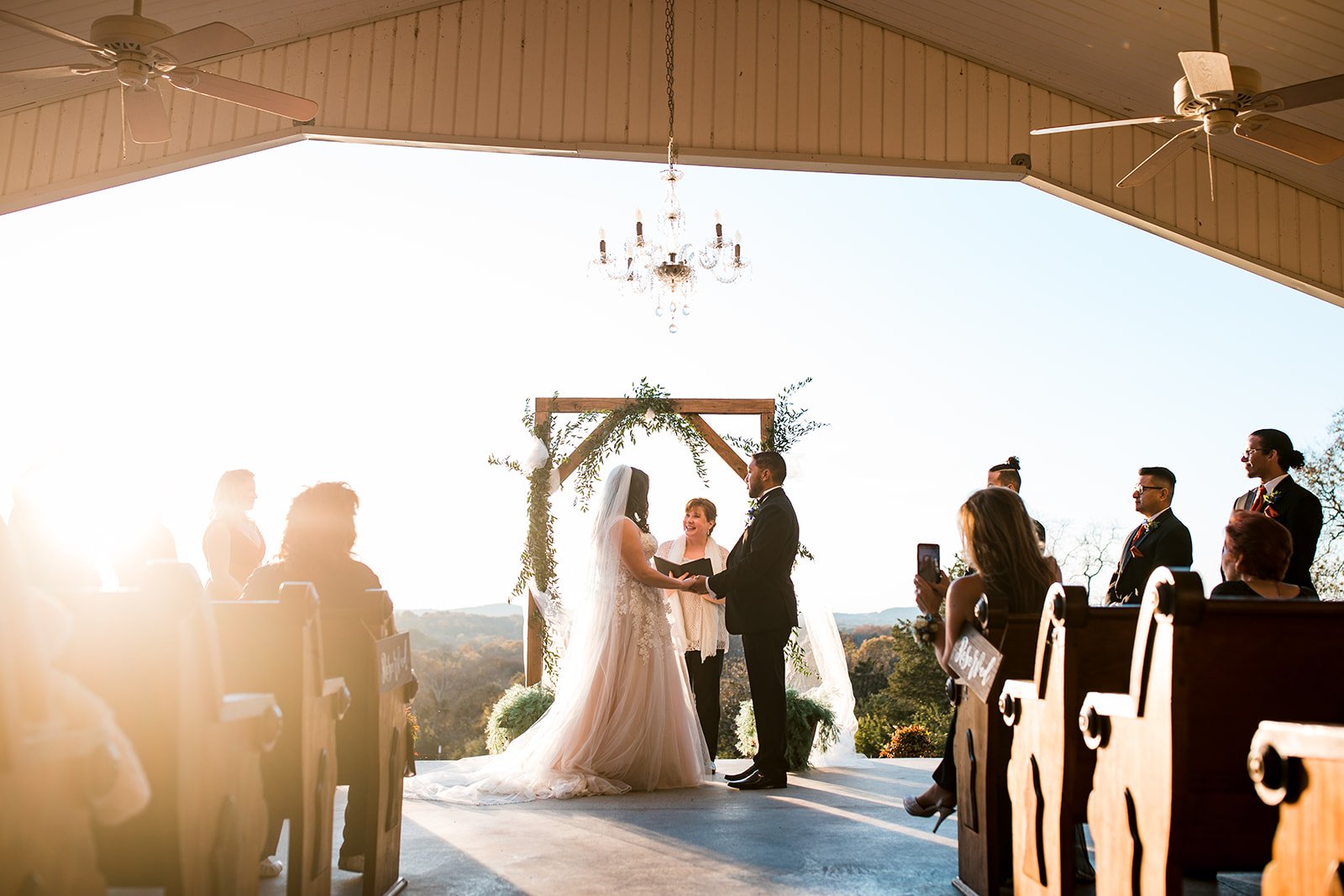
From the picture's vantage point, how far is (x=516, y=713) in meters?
6.64

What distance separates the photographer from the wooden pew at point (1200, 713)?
197cm

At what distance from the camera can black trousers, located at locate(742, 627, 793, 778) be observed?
18.3 feet

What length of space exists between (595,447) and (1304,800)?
19.3 feet

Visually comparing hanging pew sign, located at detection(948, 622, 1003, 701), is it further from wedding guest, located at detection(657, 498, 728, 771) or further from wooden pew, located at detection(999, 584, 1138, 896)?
wedding guest, located at detection(657, 498, 728, 771)

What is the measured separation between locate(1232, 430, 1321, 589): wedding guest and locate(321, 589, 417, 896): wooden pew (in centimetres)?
382

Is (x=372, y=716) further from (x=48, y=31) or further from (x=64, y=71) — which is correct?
(x=64, y=71)

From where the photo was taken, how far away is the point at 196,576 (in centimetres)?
197

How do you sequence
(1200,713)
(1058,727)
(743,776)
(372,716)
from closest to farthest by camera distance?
(1200,713)
(1058,727)
(372,716)
(743,776)

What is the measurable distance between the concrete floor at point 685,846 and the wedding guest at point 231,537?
122 cm

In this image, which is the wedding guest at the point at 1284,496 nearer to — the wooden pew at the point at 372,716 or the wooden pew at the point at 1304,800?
the wooden pew at the point at 1304,800

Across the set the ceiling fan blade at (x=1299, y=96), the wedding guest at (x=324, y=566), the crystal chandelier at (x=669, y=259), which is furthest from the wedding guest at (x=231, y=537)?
the ceiling fan blade at (x=1299, y=96)

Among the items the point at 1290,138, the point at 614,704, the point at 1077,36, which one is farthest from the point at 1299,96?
the point at 614,704

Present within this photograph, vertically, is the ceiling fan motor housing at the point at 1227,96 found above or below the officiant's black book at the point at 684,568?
above

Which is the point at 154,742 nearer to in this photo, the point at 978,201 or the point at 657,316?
the point at 657,316
